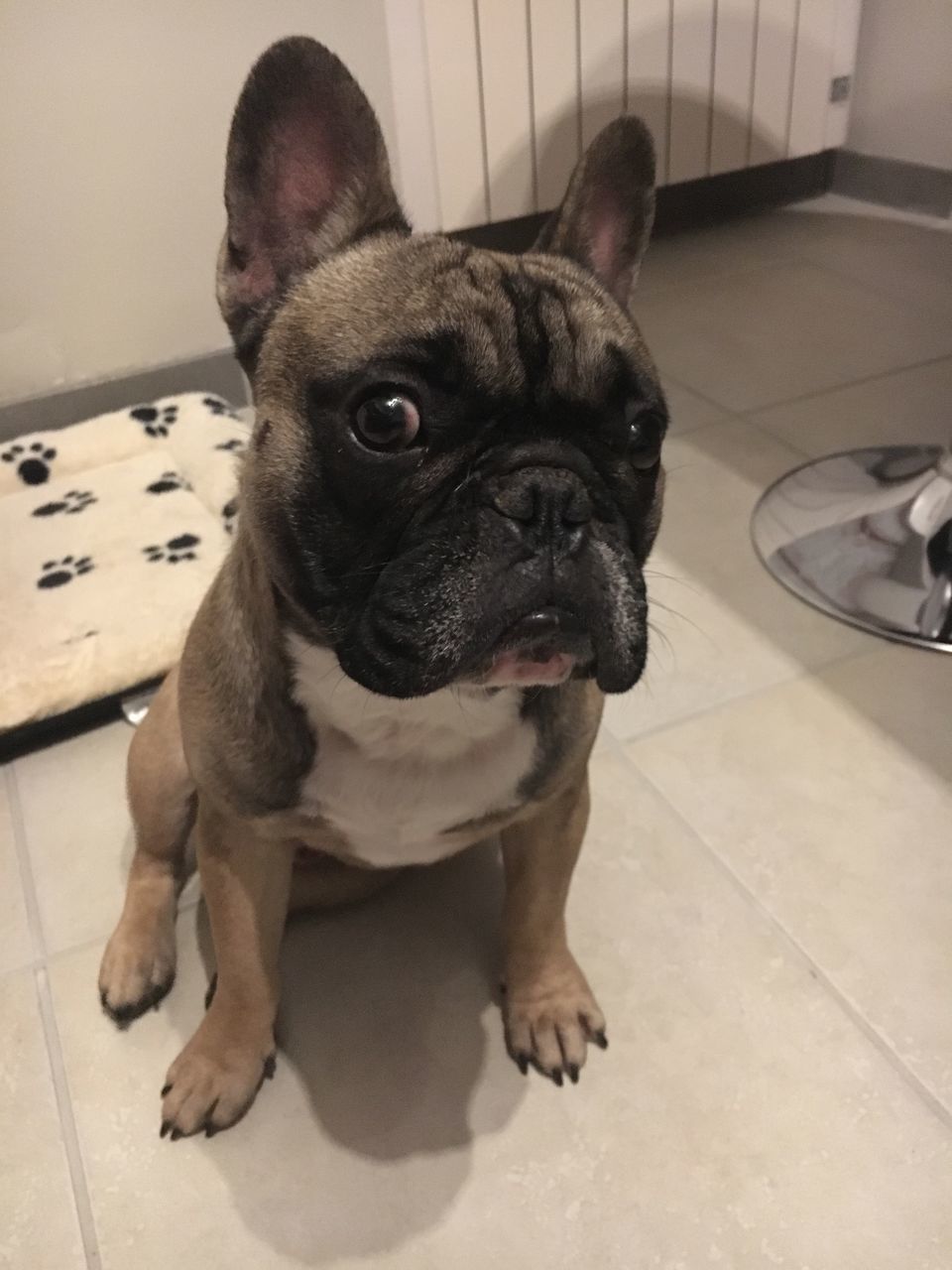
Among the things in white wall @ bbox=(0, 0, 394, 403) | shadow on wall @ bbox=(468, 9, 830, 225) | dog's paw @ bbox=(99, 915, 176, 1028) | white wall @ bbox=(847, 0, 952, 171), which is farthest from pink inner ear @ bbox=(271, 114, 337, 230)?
white wall @ bbox=(847, 0, 952, 171)

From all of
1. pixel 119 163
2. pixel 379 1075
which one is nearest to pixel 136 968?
pixel 379 1075

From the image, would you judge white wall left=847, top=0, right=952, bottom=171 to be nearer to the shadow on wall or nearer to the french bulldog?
the shadow on wall

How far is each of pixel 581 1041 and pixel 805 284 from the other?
2.34m

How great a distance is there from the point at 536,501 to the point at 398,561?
107 mm

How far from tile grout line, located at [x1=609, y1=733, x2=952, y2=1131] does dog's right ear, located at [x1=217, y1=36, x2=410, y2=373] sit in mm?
782

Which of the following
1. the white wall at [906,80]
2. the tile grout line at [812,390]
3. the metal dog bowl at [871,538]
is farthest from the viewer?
the white wall at [906,80]

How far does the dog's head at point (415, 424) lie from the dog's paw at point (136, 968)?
0.49m

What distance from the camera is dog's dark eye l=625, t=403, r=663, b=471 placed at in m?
0.85

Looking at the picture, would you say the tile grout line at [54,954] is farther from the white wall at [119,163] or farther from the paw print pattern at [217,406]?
the white wall at [119,163]

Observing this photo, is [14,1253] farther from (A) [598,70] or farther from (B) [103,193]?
(A) [598,70]

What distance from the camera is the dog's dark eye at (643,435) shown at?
853mm

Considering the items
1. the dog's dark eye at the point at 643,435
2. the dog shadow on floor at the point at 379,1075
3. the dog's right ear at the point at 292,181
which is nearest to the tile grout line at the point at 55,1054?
the dog shadow on floor at the point at 379,1075

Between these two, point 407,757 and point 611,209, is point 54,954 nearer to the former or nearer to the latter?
point 407,757

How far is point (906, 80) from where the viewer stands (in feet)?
10.1
